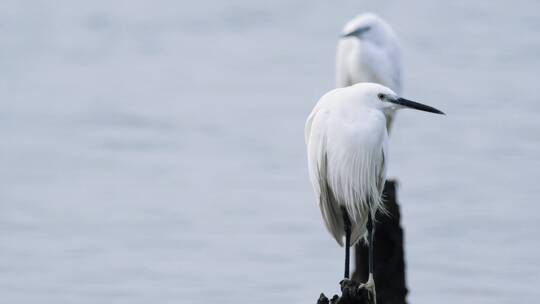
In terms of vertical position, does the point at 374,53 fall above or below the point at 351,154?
above

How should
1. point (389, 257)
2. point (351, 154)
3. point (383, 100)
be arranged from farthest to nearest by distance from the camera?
point (389, 257)
point (351, 154)
point (383, 100)

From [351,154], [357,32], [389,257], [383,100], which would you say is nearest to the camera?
[383,100]

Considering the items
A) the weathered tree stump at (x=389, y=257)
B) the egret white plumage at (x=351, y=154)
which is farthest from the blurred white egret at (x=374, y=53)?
the egret white plumage at (x=351, y=154)

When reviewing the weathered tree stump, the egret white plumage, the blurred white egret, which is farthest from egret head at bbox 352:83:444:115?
the blurred white egret

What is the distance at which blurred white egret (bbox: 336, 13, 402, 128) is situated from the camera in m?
8.54

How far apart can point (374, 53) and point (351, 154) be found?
131 inches

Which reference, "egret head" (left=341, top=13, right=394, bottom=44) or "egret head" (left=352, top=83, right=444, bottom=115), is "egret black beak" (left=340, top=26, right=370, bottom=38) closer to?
"egret head" (left=341, top=13, right=394, bottom=44)

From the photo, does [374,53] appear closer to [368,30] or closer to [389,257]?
[368,30]

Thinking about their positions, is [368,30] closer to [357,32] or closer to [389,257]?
[357,32]

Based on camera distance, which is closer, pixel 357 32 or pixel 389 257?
pixel 389 257

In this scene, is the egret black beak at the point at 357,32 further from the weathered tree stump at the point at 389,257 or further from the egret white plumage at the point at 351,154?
the egret white plumage at the point at 351,154

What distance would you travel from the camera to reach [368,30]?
28.1ft

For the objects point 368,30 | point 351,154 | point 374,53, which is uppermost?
point 368,30

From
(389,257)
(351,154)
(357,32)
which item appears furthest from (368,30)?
(351,154)
